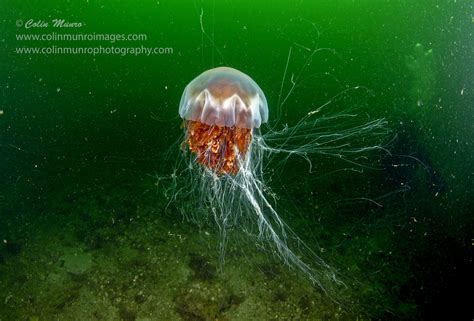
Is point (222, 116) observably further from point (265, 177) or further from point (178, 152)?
point (265, 177)

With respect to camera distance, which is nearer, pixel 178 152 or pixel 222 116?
pixel 222 116

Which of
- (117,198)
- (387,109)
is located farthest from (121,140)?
(387,109)

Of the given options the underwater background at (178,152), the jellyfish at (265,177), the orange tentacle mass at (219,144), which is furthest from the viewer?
the underwater background at (178,152)

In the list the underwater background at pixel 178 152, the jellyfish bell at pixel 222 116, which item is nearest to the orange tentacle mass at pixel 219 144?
the jellyfish bell at pixel 222 116

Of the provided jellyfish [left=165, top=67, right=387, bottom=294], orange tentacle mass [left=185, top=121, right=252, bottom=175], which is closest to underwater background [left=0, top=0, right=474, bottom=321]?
jellyfish [left=165, top=67, right=387, bottom=294]

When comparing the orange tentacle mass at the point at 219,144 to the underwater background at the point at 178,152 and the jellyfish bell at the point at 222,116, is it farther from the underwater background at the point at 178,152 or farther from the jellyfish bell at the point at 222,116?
the underwater background at the point at 178,152

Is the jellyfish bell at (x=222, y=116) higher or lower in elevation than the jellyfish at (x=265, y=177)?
higher

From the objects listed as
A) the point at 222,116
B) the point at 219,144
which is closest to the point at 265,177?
the point at 219,144
